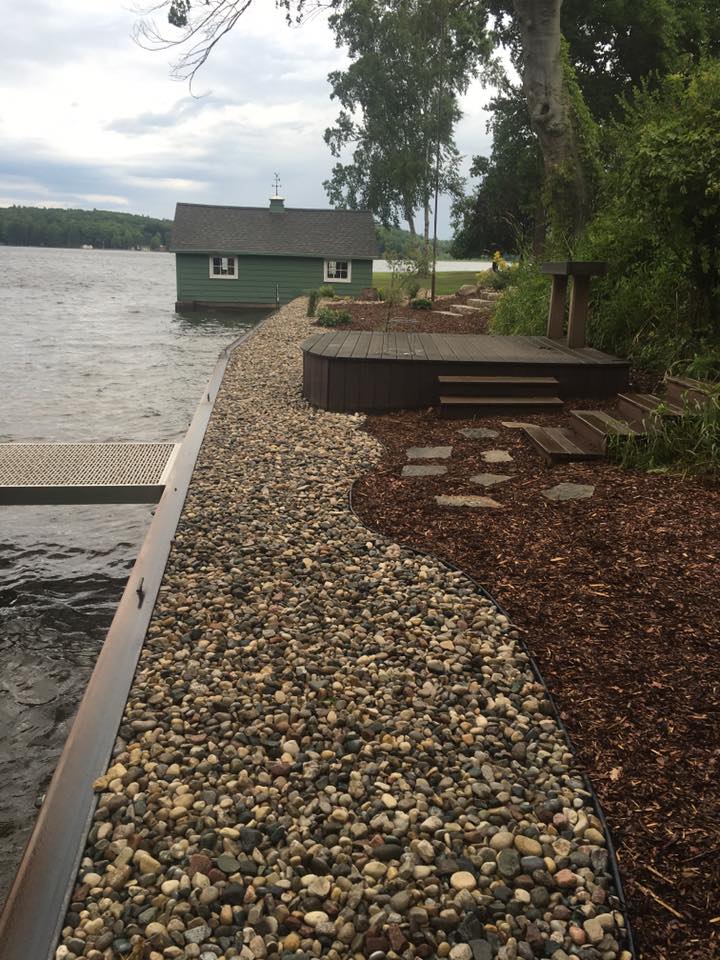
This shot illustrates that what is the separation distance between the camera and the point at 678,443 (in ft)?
16.3

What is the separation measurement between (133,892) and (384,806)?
0.73 metres

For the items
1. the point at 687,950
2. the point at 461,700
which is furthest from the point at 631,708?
the point at 687,950

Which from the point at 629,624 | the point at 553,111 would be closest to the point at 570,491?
the point at 629,624

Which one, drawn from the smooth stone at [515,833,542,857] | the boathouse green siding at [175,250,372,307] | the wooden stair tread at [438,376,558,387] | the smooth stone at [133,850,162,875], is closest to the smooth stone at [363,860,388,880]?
the smooth stone at [515,833,542,857]

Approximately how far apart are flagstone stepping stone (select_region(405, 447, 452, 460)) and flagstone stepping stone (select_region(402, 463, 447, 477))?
18cm

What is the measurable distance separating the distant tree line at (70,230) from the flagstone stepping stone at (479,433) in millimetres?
99007

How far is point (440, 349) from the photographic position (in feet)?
25.5

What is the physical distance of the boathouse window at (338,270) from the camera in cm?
2678

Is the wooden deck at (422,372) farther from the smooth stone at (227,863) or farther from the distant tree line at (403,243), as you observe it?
the distant tree line at (403,243)

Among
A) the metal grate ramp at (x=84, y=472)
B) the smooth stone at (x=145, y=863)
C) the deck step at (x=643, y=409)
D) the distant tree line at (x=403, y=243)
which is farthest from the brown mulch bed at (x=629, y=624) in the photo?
the distant tree line at (x=403, y=243)

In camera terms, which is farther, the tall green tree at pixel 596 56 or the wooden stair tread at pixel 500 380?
the tall green tree at pixel 596 56

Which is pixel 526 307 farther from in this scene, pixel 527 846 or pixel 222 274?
pixel 222 274

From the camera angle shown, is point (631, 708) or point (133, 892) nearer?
point (133, 892)

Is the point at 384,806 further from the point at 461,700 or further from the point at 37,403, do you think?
the point at 37,403
